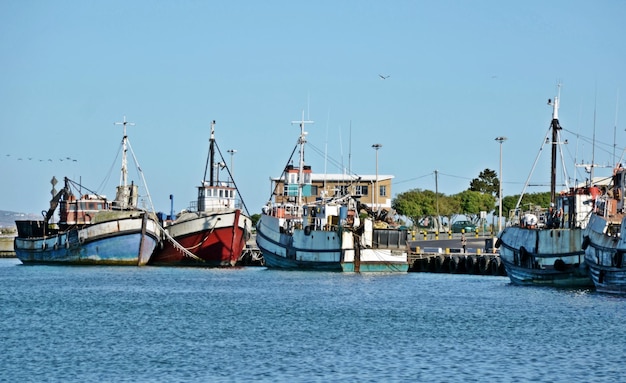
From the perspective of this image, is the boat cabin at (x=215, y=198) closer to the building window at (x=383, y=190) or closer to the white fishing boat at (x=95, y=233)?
the white fishing boat at (x=95, y=233)

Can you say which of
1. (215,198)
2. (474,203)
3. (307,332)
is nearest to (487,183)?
(474,203)

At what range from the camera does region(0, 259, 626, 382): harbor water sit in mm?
34375

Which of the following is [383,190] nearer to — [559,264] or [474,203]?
[474,203]

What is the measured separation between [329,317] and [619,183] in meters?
19.5

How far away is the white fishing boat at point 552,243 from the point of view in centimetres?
6031

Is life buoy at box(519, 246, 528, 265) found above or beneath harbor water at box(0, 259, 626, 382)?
above

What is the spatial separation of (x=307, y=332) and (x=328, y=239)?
3396 centimetres

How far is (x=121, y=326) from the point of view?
45625 millimetres

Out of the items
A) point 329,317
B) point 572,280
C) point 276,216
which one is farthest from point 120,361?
point 276,216

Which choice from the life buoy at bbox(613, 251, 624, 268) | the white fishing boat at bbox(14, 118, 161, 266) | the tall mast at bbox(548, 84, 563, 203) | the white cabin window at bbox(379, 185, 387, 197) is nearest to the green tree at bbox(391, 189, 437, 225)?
the white cabin window at bbox(379, 185, 387, 197)

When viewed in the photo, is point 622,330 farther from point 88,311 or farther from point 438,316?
point 88,311

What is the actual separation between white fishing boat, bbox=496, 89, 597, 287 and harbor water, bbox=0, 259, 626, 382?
131cm

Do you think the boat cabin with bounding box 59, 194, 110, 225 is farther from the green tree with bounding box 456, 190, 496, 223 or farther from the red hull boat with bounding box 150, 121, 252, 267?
the green tree with bounding box 456, 190, 496, 223

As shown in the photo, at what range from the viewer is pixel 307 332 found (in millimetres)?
43812
